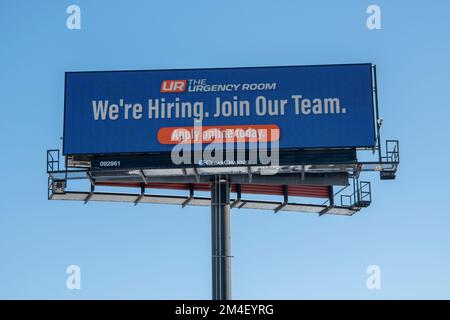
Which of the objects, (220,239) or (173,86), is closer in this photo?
(220,239)

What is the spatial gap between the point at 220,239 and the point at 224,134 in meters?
4.24

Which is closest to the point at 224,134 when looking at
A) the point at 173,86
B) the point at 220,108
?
the point at 220,108

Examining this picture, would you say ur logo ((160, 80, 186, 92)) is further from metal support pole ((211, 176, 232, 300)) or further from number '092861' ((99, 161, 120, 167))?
metal support pole ((211, 176, 232, 300))

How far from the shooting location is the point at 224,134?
37094mm

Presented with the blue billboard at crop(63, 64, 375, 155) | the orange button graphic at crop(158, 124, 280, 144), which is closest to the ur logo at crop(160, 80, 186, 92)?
the blue billboard at crop(63, 64, 375, 155)

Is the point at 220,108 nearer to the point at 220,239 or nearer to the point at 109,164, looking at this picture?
the point at 109,164

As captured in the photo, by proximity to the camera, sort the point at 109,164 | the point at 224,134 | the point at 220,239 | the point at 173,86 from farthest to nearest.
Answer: the point at 173,86
the point at 220,239
the point at 109,164
the point at 224,134

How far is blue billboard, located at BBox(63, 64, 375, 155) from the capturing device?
3706 centimetres

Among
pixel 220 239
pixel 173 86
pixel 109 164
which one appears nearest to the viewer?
pixel 109 164

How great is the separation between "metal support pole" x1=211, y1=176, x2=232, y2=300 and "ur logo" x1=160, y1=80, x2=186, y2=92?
3912 mm

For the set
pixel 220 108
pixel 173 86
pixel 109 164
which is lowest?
pixel 109 164

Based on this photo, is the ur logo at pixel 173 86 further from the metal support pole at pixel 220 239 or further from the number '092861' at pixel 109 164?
the metal support pole at pixel 220 239
